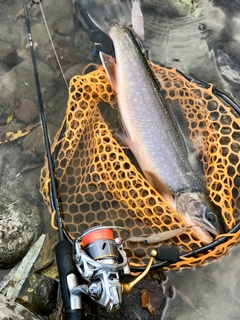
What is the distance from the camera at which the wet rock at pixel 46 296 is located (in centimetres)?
314

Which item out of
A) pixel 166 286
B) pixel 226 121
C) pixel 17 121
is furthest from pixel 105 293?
pixel 17 121

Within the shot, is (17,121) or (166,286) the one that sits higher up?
(17,121)

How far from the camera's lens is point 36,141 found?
3.93m

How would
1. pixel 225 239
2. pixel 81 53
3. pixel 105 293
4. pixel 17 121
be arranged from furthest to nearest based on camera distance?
pixel 81 53 → pixel 17 121 → pixel 225 239 → pixel 105 293

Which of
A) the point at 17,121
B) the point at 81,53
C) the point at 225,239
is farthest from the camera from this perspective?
the point at 81,53

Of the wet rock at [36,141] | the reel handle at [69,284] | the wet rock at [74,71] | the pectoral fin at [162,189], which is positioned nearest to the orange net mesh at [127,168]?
the pectoral fin at [162,189]

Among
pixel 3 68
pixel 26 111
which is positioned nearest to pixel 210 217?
pixel 26 111

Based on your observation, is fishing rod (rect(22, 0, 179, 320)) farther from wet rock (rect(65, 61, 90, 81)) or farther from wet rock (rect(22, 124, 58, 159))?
wet rock (rect(65, 61, 90, 81))

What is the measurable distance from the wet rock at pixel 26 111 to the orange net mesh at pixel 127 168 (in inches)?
23.3

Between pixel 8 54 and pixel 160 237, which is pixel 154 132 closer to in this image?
pixel 160 237

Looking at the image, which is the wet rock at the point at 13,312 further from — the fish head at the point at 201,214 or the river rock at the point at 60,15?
the river rock at the point at 60,15

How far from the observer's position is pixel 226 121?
364 centimetres

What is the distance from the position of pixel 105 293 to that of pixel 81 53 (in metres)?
2.72

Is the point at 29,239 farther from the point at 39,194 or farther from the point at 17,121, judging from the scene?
the point at 17,121
